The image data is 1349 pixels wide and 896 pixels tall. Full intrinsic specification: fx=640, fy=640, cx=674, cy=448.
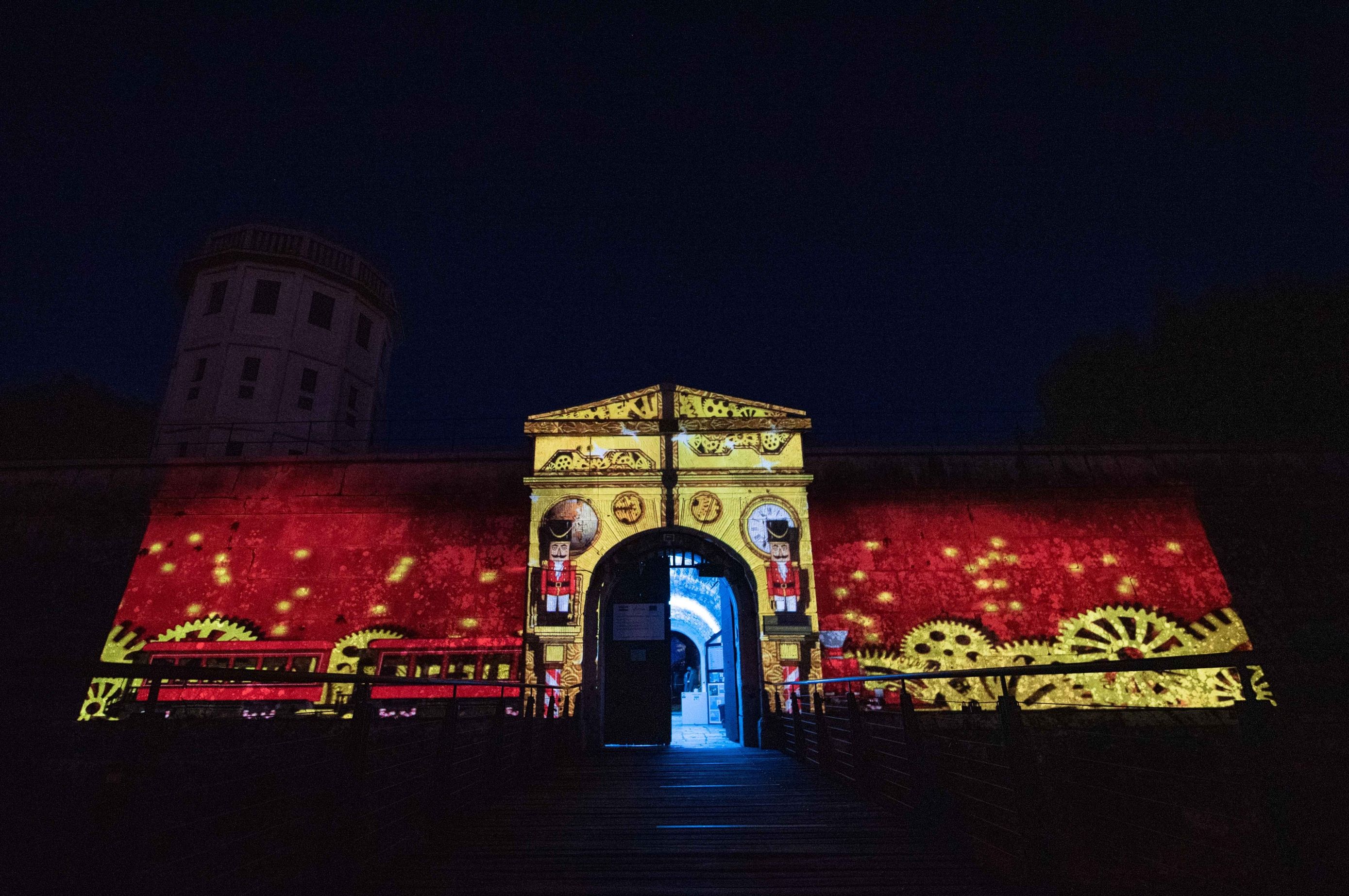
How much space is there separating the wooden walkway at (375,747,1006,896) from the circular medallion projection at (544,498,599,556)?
249 inches

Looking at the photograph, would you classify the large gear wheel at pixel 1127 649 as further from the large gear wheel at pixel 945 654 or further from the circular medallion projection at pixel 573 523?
the circular medallion projection at pixel 573 523

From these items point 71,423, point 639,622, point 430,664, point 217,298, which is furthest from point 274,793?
point 71,423

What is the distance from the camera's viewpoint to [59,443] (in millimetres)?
26594

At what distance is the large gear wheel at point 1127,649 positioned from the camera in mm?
12344

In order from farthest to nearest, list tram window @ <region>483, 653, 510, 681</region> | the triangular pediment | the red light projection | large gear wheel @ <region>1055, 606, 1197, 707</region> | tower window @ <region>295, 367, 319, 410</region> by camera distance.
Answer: tower window @ <region>295, 367, 319, 410</region>, the triangular pediment, the red light projection, tram window @ <region>483, 653, 510, 681</region>, large gear wheel @ <region>1055, 606, 1197, 707</region>

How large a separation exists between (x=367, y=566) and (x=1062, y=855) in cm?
1366

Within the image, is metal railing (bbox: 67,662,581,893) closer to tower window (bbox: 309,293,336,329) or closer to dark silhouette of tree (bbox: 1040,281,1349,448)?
dark silhouette of tree (bbox: 1040,281,1349,448)

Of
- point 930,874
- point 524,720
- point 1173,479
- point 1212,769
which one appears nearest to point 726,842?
point 930,874

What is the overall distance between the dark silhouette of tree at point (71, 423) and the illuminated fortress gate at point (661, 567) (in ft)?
56.6

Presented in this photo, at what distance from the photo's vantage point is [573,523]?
1356 centimetres

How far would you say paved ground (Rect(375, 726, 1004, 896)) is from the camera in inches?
165

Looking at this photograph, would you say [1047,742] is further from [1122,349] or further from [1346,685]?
[1122,349]

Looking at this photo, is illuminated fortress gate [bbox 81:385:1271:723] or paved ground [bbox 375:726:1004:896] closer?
paved ground [bbox 375:726:1004:896]

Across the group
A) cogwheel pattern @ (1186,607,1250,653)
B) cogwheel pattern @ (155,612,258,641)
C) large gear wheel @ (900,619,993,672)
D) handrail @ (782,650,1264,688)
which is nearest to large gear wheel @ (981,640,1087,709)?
large gear wheel @ (900,619,993,672)
